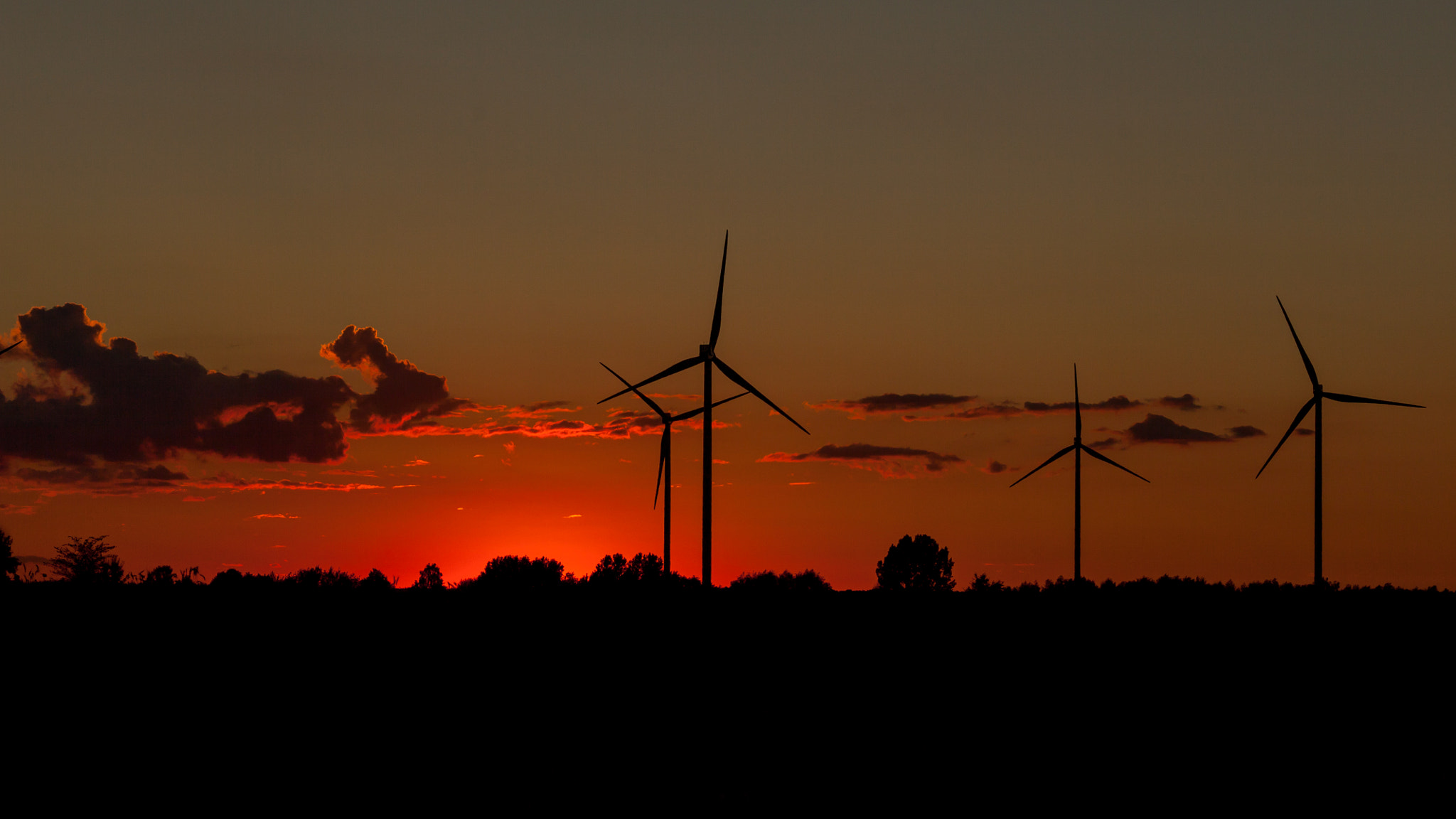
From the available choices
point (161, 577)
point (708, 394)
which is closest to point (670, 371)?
point (708, 394)

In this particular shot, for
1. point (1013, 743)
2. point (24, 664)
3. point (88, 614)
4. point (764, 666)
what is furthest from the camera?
point (88, 614)

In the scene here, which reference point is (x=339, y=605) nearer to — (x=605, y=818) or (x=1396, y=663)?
(x=605, y=818)

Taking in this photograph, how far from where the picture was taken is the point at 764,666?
5253 centimetres

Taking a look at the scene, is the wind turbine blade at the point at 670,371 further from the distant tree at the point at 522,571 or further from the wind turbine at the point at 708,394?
the distant tree at the point at 522,571

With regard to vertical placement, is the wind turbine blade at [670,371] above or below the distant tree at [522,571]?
above

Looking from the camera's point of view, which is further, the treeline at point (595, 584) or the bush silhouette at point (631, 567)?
the bush silhouette at point (631, 567)

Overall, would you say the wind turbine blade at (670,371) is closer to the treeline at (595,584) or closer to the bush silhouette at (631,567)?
the treeline at (595,584)

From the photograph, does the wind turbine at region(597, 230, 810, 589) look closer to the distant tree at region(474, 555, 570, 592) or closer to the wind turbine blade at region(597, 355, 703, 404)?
the wind turbine blade at region(597, 355, 703, 404)

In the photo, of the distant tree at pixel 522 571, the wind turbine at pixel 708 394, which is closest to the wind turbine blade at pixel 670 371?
the wind turbine at pixel 708 394

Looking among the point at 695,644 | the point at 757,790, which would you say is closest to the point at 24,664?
the point at 695,644

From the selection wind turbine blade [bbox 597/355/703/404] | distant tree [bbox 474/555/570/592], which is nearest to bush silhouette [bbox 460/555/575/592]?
distant tree [bbox 474/555/570/592]

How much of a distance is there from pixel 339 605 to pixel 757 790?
126ft

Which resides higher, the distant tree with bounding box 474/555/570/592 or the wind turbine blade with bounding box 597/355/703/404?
the wind turbine blade with bounding box 597/355/703/404

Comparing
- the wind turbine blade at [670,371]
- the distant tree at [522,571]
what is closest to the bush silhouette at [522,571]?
the distant tree at [522,571]
